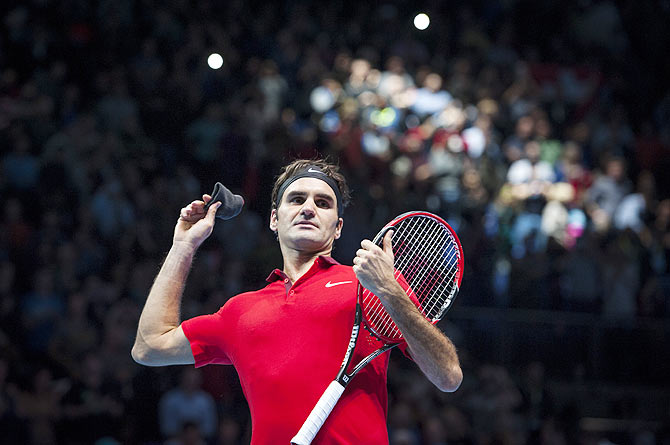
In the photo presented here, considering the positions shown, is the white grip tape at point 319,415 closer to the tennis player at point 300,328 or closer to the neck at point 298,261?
the tennis player at point 300,328

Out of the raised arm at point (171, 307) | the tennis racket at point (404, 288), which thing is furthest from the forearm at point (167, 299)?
the tennis racket at point (404, 288)

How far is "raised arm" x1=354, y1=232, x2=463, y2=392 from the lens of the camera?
12.8ft

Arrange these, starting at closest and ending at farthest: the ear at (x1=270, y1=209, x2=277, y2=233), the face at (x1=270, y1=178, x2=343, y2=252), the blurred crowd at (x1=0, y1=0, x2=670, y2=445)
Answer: the face at (x1=270, y1=178, x2=343, y2=252)
the ear at (x1=270, y1=209, x2=277, y2=233)
the blurred crowd at (x1=0, y1=0, x2=670, y2=445)

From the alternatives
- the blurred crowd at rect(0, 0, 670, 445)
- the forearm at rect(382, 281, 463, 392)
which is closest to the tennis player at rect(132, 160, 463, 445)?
the forearm at rect(382, 281, 463, 392)

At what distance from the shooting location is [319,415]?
3957mm

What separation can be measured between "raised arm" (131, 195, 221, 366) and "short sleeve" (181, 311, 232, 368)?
0.11 ft

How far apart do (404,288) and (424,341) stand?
0.36 m

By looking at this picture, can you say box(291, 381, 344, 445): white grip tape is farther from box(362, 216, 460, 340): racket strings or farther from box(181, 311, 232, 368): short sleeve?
box(181, 311, 232, 368): short sleeve

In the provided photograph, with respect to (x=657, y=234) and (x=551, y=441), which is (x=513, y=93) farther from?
(x=551, y=441)

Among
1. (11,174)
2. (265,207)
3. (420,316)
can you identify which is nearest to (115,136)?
(11,174)

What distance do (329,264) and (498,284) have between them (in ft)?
22.7

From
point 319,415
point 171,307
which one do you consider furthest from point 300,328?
point 171,307

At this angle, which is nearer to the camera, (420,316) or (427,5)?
(420,316)

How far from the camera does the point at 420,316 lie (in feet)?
13.1
